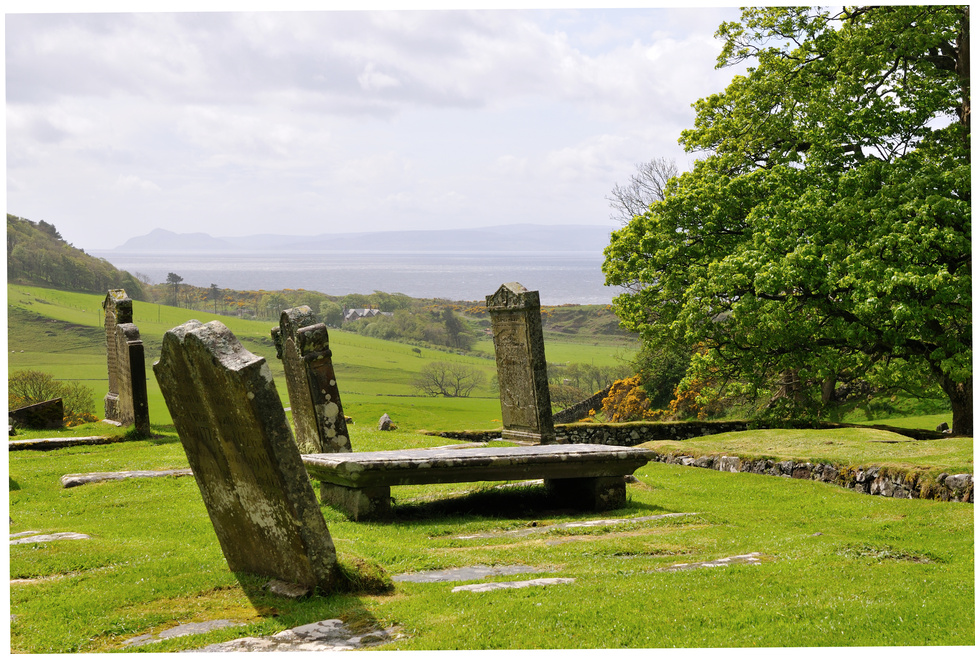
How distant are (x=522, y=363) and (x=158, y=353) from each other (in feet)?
98.0

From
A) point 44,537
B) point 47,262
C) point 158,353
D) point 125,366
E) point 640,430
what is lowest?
point 640,430

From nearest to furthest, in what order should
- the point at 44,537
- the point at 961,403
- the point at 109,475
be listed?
1. the point at 44,537
2. the point at 109,475
3. the point at 961,403

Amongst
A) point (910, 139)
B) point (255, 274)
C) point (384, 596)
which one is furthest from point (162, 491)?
point (255, 274)

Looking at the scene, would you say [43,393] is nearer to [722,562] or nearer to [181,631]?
[181,631]

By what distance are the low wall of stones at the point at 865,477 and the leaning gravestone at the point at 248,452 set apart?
8644 millimetres

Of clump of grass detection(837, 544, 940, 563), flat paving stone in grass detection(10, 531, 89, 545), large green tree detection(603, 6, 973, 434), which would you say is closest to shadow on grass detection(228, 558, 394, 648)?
flat paving stone in grass detection(10, 531, 89, 545)

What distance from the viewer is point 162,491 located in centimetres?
1184

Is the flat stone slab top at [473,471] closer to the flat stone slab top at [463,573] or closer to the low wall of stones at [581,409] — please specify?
the flat stone slab top at [463,573]

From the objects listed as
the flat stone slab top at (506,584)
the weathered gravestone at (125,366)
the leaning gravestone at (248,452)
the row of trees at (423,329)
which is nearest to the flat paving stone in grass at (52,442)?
the weathered gravestone at (125,366)

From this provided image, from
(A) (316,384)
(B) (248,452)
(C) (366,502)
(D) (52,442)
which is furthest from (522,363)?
(D) (52,442)

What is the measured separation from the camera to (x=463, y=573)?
22.9 feet

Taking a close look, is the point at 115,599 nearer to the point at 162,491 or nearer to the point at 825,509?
the point at 162,491

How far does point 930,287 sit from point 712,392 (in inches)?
315

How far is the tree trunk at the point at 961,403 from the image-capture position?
1911 cm
